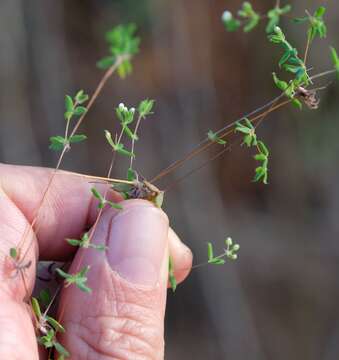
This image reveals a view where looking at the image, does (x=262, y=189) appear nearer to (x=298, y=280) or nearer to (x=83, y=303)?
(x=298, y=280)

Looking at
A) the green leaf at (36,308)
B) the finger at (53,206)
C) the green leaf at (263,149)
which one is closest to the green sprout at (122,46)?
the green leaf at (263,149)

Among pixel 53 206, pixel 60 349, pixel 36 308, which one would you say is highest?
pixel 53 206

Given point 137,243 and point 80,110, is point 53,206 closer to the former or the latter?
point 137,243

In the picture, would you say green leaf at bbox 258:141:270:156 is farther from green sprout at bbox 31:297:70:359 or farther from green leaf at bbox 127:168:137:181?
green sprout at bbox 31:297:70:359

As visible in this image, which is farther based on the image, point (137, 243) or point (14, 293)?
point (137, 243)

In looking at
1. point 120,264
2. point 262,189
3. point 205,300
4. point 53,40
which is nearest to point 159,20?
point 53,40

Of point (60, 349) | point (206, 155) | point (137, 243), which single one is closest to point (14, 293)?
point (60, 349)
